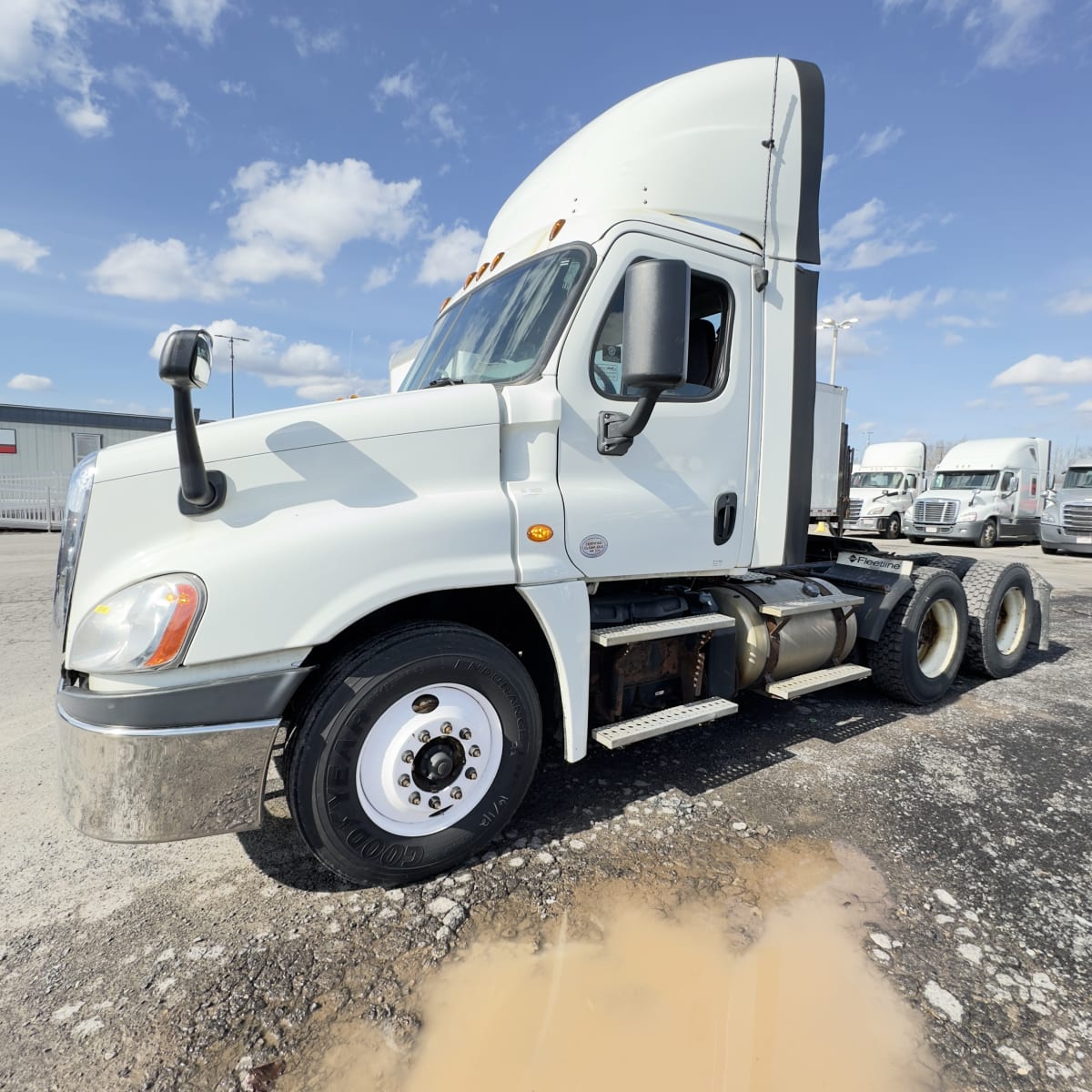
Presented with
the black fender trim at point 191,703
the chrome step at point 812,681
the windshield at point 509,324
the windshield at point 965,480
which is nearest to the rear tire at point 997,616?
the chrome step at point 812,681

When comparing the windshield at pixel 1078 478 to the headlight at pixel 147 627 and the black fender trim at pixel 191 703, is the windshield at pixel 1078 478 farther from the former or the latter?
the headlight at pixel 147 627

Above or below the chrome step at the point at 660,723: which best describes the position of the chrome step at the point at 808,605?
above

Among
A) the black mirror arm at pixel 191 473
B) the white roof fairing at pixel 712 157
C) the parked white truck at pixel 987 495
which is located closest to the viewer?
the black mirror arm at pixel 191 473

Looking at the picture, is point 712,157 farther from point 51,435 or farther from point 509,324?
point 51,435

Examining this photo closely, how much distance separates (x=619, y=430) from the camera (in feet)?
9.56

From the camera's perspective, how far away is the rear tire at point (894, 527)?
22.6 metres

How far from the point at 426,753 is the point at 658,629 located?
4.03 ft

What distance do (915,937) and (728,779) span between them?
4.17 feet

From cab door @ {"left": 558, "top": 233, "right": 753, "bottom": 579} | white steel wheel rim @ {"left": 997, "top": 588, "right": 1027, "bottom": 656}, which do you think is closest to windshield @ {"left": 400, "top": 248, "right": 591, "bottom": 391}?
cab door @ {"left": 558, "top": 233, "right": 753, "bottom": 579}

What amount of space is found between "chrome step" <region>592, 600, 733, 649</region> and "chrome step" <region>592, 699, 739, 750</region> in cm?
37

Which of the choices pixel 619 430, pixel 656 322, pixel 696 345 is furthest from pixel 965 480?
pixel 656 322

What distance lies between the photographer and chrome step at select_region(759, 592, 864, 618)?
12.5ft

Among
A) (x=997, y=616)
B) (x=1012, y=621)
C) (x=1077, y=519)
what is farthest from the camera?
(x=1077, y=519)

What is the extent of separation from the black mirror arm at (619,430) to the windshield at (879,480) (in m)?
23.7
